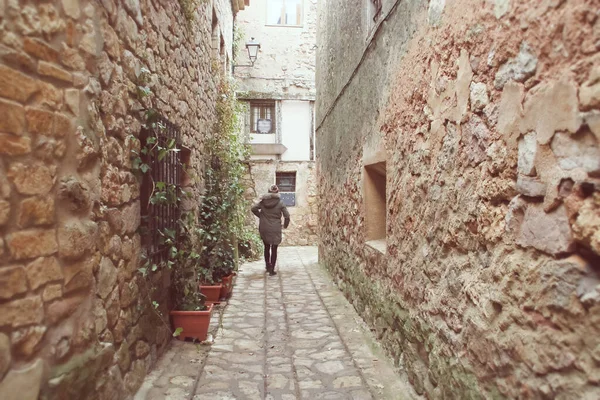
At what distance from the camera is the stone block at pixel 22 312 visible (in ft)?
5.03

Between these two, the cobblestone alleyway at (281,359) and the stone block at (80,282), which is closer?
the stone block at (80,282)

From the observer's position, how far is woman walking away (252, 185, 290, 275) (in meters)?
6.95

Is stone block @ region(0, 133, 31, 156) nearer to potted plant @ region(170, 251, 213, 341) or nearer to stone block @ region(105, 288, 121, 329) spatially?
stone block @ region(105, 288, 121, 329)

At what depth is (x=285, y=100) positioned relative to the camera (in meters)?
12.0

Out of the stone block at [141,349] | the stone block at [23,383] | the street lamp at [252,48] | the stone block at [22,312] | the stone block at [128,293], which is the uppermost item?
the street lamp at [252,48]

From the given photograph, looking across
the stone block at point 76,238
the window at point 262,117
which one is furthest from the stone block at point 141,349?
the window at point 262,117

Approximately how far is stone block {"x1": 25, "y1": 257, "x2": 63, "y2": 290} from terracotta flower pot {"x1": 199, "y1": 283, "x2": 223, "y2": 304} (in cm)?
309

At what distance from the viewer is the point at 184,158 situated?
4.51m

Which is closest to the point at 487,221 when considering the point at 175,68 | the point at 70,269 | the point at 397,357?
the point at 397,357

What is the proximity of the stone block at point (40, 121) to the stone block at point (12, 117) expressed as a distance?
0.12 feet

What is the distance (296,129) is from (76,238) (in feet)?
34.1

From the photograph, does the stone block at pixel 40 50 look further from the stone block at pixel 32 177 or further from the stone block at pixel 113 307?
the stone block at pixel 113 307

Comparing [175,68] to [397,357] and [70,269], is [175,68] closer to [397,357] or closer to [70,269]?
[70,269]

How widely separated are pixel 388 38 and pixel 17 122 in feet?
8.85
